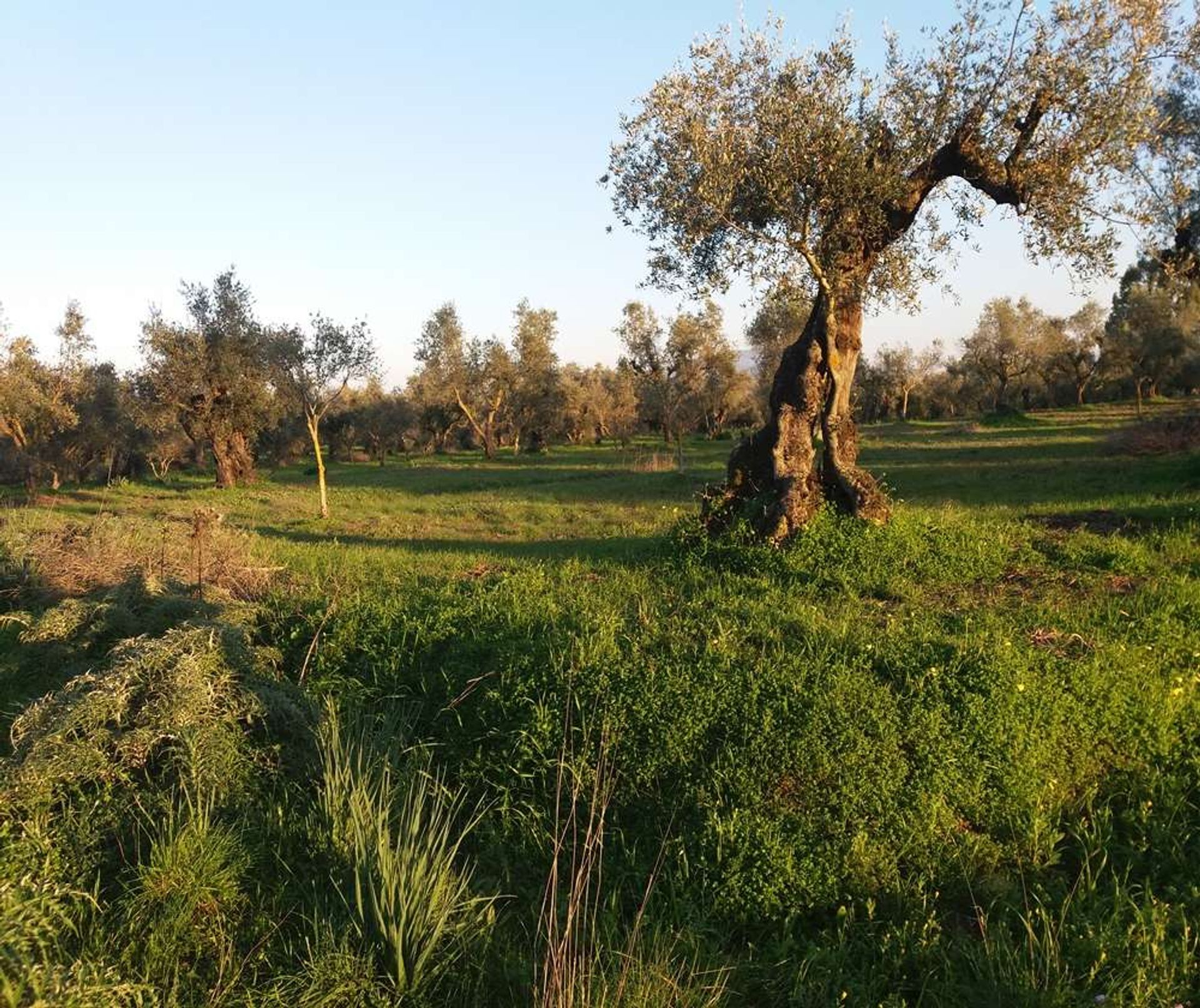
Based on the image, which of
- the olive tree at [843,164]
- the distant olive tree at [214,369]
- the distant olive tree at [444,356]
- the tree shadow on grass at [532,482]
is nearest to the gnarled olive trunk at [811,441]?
the olive tree at [843,164]

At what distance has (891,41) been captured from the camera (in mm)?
11375

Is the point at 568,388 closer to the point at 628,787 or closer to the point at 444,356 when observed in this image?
the point at 444,356

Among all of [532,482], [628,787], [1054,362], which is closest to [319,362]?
[532,482]

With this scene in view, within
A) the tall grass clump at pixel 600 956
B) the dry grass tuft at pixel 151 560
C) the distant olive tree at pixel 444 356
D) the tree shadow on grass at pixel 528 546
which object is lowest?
the tall grass clump at pixel 600 956

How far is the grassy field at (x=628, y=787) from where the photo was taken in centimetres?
455

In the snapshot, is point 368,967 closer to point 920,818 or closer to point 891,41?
Answer: point 920,818

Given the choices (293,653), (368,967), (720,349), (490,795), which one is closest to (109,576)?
(293,653)

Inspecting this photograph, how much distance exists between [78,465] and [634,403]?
37.5 meters

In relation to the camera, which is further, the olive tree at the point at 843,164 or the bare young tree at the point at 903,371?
the bare young tree at the point at 903,371

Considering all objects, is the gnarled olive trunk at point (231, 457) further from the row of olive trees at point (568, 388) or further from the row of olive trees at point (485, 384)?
the row of olive trees at point (568, 388)

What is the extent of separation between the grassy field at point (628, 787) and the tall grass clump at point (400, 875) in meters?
0.03

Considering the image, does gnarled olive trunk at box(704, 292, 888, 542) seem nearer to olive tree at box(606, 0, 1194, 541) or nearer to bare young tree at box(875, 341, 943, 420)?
olive tree at box(606, 0, 1194, 541)

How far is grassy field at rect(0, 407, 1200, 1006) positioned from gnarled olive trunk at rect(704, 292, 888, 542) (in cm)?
156

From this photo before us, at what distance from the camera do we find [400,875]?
467 centimetres
